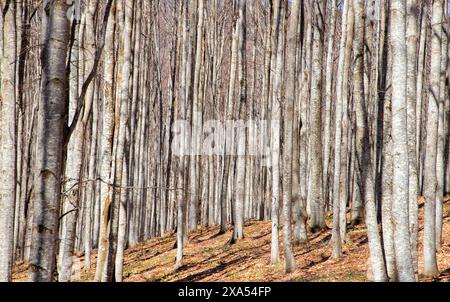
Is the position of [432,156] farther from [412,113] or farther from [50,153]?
[50,153]

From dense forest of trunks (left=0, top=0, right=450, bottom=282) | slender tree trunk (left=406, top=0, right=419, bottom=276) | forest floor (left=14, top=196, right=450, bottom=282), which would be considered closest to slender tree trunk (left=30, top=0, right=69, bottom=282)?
dense forest of trunks (left=0, top=0, right=450, bottom=282)

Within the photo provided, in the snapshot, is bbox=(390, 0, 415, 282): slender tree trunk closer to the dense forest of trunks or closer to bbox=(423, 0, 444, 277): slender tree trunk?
the dense forest of trunks

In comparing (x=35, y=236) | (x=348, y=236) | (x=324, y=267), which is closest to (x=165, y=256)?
(x=348, y=236)

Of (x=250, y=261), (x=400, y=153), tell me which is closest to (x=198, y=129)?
(x=250, y=261)

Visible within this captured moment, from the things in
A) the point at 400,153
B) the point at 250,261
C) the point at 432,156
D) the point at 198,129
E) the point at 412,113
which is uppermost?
the point at 412,113

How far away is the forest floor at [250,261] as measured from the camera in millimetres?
11992

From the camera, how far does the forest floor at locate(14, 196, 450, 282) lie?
472 inches

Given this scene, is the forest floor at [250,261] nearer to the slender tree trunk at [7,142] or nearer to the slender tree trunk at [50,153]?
the slender tree trunk at [7,142]

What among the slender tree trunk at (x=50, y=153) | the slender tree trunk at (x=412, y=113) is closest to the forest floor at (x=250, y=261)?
the slender tree trunk at (x=412, y=113)

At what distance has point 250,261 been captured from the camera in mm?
15414

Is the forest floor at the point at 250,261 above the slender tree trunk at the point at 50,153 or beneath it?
beneath

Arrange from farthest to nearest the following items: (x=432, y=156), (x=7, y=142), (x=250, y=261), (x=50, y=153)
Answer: (x=250, y=261) → (x=432, y=156) → (x=7, y=142) → (x=50, y=153)
